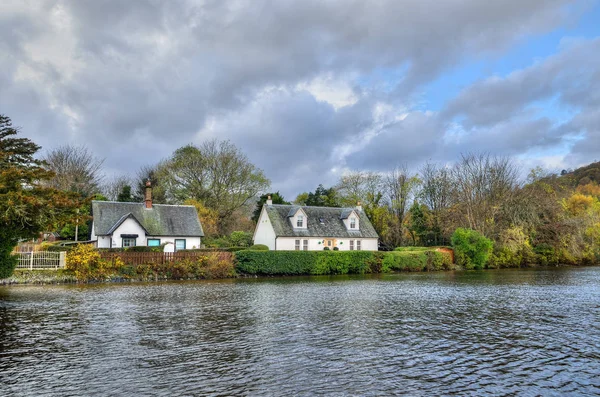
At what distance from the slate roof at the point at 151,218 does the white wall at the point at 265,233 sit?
7.10 metres

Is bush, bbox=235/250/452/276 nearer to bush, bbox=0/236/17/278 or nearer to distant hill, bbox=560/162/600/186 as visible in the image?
bush, bbox=0/236/17/278

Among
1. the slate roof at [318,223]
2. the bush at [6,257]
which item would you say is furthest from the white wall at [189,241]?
the bush at [6,257]

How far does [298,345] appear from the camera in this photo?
12.7 m

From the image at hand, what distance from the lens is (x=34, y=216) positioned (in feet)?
75.4

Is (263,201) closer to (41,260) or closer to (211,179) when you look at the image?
(211,179)

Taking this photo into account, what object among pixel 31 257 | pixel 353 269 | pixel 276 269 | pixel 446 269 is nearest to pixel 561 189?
pixel 446 269

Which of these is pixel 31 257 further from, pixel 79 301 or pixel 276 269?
pixel 276 269

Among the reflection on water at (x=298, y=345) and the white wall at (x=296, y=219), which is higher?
the white wall at (x=296, y=219)

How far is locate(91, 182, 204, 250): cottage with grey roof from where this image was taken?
1715 inches

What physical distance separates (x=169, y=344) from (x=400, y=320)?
8.12 m

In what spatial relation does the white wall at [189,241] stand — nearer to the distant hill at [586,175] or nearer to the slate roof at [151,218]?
the slate roof at [151,218]

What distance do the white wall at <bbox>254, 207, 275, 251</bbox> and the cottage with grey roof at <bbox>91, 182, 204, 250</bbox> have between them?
23.2 ft

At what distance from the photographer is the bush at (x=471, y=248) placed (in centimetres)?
4961

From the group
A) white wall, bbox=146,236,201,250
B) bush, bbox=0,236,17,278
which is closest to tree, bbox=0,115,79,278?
A: bush, bbox=0,236,17,278
